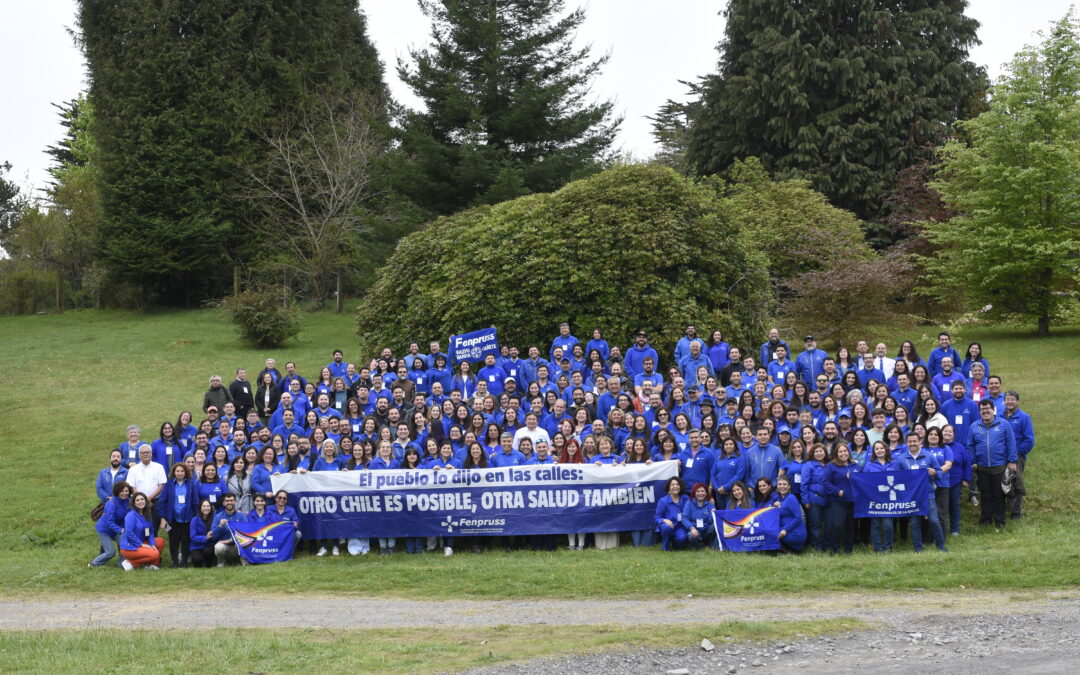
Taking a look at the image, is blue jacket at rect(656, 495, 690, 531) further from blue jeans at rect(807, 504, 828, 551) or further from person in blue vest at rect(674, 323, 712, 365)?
person in blue vest at rect(674, 323, 712, 365)

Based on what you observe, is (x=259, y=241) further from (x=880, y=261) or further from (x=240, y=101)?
(x=880, y=261)

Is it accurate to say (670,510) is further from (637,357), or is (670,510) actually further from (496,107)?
(496,107)

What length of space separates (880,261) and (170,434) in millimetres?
18084

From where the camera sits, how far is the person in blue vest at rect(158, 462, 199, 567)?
13.3 m

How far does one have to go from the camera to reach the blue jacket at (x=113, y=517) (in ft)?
43.7

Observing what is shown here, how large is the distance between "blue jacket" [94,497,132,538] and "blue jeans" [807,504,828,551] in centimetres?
910

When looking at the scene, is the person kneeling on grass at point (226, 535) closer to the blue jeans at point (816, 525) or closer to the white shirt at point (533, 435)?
the white shirt at point (533, 435)

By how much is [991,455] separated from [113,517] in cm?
1182

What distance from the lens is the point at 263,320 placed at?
31.8 metres

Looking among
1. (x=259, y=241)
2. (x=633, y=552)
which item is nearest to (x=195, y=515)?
(x=633, y=552)

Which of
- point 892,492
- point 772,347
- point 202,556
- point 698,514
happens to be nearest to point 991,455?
point 892,492

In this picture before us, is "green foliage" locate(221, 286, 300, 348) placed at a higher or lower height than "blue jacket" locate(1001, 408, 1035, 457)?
higher

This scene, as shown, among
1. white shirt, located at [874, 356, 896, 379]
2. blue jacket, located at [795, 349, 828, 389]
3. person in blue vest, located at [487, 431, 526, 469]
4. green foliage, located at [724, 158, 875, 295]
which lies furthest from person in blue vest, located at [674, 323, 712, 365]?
green foliage, located at [724, 158, 875, 295]

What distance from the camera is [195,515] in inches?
528
